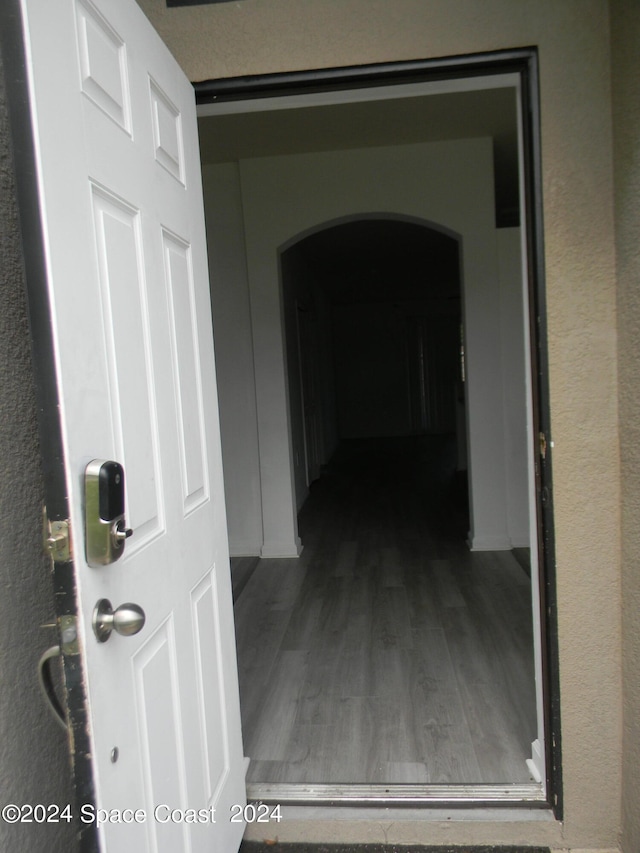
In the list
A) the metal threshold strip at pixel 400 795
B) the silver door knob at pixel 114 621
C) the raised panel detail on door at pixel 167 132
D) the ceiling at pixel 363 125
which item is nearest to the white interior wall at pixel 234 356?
the ceiling at pixel 363 125

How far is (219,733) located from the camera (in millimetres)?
1715

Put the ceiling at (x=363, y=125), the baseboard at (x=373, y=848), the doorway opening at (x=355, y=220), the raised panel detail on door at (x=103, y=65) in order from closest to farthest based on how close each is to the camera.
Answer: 1. the raised panel detail on door at (x=103, y=65)
2. the baseboard at (x=373, y=848)
3. the ceiling at (x=363, y=125)
4. the doorway opening at (x=355, y=220)

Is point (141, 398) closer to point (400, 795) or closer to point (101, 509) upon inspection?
point (101, 509)

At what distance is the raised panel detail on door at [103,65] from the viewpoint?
44.4 inches

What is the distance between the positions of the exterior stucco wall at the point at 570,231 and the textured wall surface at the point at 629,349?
0.03m

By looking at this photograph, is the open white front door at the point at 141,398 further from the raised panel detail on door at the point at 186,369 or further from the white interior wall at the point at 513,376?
the white interior wall at the point at 513,376

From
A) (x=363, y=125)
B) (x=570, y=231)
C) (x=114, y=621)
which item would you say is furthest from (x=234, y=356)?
(x=114, y=621)

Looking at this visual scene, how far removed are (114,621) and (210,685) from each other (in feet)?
2.33

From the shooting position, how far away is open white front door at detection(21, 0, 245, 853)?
3.29 ft

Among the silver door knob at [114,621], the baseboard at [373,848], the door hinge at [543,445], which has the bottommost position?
the baseboard at [373,848]

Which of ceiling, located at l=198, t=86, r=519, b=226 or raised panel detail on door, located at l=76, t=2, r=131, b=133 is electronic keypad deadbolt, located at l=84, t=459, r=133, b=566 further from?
ceiling, located at l=198, t=86, r=519, b=226

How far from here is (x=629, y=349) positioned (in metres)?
1.68

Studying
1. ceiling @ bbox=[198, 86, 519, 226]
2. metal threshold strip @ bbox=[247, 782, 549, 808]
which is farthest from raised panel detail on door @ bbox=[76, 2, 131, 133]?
ceiling @ bbox=[198, 86, 519, 226]

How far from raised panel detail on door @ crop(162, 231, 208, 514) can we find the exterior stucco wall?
0.63 metres
